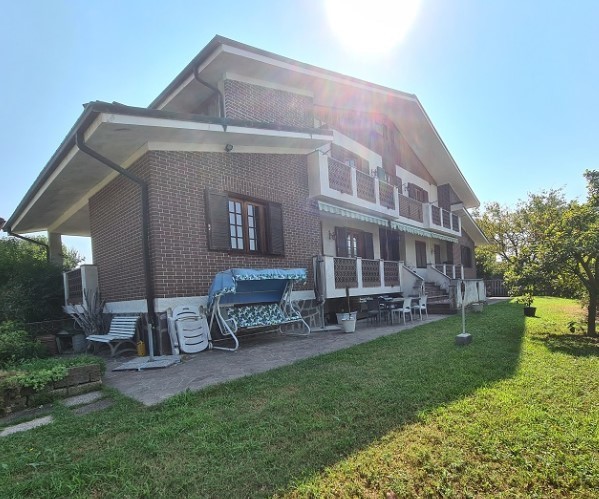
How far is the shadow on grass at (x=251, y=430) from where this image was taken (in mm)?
2848

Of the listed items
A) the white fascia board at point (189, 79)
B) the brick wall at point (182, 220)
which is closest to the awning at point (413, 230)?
the brick wall at point (182, 220)

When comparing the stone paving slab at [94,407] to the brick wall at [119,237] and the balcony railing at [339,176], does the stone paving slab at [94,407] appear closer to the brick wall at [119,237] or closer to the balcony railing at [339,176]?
the brick wall at [119,237]

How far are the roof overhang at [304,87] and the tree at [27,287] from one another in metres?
7.43

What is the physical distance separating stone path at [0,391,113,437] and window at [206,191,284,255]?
4.72m

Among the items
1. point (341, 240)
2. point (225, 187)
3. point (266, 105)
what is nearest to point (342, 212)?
point (341, 240)

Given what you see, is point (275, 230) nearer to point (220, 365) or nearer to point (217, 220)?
point (217, 220)

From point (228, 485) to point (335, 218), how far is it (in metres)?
13.2

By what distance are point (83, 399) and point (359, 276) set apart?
10.2 metres

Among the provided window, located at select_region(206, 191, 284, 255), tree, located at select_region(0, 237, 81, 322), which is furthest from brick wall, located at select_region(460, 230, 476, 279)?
tree, located at select_region(0, 237, 81, 322)

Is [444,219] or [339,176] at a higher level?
[339,176]

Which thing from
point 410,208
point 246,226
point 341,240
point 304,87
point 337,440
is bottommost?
point 337,440

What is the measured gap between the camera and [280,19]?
9984mm

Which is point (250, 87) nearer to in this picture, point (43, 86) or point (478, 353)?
point (43, 86)

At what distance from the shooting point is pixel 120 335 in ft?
28.2
